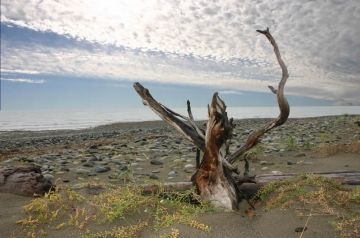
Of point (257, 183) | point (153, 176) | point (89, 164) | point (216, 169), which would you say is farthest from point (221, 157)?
point (89, 164)

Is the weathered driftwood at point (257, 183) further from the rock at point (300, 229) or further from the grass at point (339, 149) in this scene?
the grass at point (339, 149)

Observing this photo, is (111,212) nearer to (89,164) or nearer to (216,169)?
(216,169)

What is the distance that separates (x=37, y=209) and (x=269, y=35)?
160 inches

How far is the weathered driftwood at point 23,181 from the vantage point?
5633 mm

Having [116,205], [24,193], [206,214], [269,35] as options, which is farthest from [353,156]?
[24,193]

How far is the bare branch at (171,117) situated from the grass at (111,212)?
3.21 ft

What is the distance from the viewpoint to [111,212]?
472cm

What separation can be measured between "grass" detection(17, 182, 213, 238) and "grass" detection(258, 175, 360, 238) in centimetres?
101

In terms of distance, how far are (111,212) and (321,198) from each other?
8.98 ft

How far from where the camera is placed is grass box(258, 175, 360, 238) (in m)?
4.15

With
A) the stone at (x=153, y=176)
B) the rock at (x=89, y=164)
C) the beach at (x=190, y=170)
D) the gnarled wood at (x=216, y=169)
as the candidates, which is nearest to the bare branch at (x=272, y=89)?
the gnarled wood at (x=216, y=169)

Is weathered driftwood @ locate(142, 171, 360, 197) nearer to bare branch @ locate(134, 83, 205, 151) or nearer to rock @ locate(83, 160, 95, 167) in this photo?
bare branch @ locate(134, 83, 205, 151)

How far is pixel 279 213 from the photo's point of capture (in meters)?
4.70

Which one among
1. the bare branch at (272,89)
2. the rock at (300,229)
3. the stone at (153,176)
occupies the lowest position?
the stone at (153,176)
